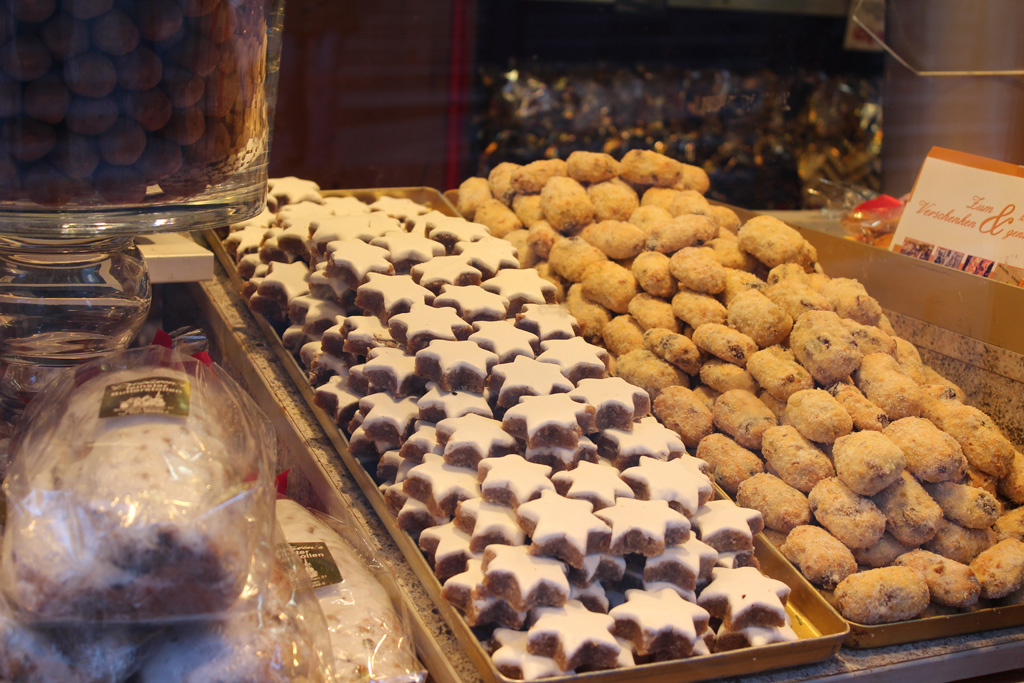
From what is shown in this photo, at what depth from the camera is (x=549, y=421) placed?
121 cm

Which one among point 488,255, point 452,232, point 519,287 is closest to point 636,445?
point 519,287

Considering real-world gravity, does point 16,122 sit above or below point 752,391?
above

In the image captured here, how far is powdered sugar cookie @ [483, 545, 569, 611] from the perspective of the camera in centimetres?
100

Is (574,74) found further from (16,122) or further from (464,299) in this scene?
(16,122)

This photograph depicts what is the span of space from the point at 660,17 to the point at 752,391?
90.5 inches

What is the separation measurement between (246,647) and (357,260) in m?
0.84

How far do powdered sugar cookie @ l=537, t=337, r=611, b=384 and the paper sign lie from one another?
86 centimetres

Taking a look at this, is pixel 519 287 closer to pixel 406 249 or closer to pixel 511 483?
pixel 406 249

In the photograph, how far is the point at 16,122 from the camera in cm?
85

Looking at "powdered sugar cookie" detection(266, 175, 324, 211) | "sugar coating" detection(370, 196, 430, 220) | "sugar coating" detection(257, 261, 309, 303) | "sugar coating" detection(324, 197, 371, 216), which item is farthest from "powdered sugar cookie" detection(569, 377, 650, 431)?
"powdered sugar cookie" detection(266, 175, 324, 211)

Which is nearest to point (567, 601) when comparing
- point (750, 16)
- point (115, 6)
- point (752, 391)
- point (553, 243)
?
point (752, 391)

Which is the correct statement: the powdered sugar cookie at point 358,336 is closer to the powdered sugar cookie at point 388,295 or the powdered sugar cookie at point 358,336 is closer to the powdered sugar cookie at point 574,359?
the powdered sugar cookie at point 388,295

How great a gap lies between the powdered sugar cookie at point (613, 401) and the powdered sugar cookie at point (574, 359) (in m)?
0.05

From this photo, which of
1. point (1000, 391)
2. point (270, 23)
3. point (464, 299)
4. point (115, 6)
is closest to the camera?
point (115, 6)
